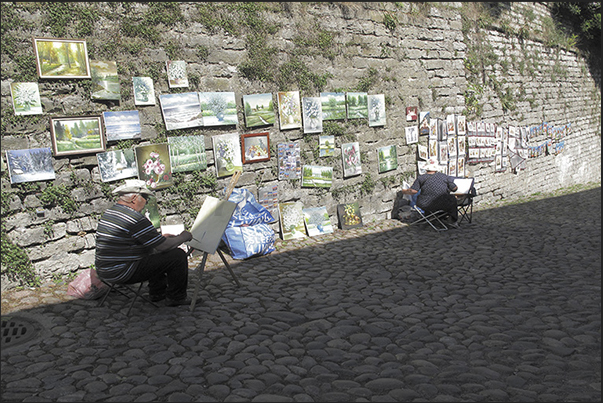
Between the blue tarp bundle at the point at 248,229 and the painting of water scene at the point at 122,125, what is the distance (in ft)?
5.43

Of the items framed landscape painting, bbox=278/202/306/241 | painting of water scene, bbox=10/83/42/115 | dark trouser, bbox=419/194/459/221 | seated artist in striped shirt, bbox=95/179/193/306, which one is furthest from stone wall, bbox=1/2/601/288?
seated artist in striped shirt, bbox=95/179/193/306

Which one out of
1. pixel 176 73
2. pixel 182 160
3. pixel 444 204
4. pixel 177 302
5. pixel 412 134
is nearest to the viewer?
pixel 177 302

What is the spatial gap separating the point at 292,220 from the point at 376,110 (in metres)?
2.88

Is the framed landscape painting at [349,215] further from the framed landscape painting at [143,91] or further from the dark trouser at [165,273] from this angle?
the dark trouser at [165,273]

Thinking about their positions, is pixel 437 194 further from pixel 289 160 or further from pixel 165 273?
pixel 165 273

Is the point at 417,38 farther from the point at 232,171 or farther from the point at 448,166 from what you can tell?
the point at 232,171

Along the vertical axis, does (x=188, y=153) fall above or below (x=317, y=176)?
above

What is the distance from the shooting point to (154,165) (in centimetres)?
649

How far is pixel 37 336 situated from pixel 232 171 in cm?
365

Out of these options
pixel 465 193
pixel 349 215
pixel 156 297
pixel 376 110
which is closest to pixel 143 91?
pixel 156 297

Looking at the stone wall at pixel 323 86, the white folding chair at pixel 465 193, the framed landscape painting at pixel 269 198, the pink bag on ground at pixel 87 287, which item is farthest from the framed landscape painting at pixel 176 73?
the white folding chair at pixel 465 193

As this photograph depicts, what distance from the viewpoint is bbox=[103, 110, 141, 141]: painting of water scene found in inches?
239

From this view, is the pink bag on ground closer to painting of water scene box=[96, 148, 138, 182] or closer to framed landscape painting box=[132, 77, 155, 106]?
painting of water scene box=[96, 148, 138, 182]

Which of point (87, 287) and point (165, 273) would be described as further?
point (87, 287)
